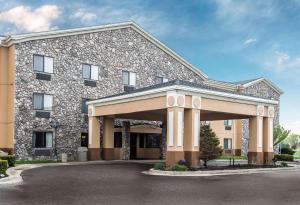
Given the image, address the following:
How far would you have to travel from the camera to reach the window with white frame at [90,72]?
1433 inches

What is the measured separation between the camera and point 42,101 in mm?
33688

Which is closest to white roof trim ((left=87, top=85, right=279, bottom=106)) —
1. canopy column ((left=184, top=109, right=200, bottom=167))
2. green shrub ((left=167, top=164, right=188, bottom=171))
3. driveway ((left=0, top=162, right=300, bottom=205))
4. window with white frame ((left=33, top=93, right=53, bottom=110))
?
canopy column ((left=184, top=109, right=200, bottom=167))

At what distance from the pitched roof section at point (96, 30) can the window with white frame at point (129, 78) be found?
14.2 feet

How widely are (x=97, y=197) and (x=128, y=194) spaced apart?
1.20m

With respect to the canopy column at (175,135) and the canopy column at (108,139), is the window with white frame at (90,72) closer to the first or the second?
the canopy column at (108,139)

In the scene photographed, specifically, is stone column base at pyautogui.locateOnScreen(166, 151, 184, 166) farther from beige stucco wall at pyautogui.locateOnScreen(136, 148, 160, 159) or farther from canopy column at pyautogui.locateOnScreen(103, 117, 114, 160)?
beige stucco wall at pyautogui.locateOnScreen(136, 148, 160, 159)

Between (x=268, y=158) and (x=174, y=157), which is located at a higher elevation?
(x=174, y=157)

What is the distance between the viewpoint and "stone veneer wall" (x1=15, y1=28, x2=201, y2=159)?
106ft

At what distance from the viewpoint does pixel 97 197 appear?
43.0ft

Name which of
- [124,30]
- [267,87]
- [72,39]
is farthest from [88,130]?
[267,87]

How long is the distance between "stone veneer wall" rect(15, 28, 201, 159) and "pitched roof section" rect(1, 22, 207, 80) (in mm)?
376

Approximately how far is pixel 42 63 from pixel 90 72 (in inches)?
188

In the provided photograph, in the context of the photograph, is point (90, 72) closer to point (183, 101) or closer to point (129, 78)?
point (129, 78)

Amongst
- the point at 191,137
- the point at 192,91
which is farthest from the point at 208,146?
the point at 192,91
